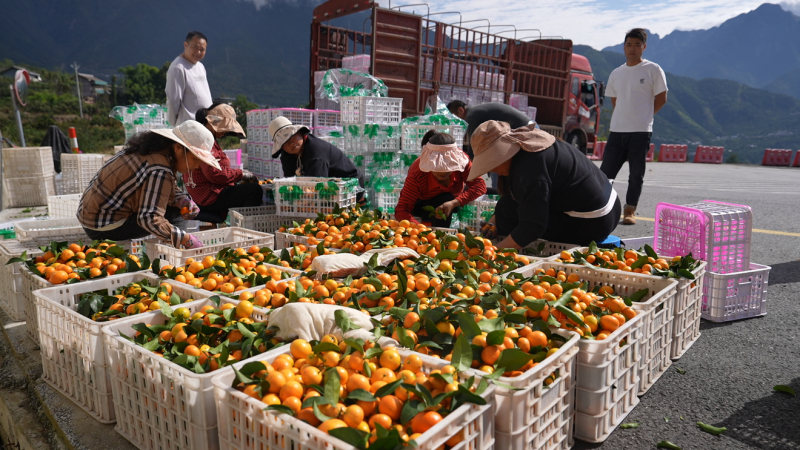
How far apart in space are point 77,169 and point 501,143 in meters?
8.06

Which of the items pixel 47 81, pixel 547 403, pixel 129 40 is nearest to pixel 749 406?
pixel 547 403

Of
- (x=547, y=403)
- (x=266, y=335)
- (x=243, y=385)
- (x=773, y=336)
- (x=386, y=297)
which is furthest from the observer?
(x=773, y=336)

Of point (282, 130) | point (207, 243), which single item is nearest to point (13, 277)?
point (207, 243)

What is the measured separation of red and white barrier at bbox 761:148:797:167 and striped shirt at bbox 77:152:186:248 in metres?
29.5

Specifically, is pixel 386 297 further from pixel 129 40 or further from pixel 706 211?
pixel 129 40

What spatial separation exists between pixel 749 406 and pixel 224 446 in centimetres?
251

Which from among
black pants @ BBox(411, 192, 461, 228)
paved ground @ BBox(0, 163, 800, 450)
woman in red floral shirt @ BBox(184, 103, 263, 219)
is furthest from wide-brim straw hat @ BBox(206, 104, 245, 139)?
paved ground @ BBox(0, 163, 800, 450)

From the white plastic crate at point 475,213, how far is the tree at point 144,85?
53852 millimetres

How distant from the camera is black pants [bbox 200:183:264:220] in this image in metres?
5.57

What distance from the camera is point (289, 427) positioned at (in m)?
1.40

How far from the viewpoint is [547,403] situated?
5.91 feet

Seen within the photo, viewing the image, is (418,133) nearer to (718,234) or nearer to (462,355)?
(718,234)

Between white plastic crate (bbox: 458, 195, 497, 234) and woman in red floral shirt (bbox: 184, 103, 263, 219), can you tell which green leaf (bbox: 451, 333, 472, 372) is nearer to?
white plastic crate (bbox: 458, 195, 497, 234)

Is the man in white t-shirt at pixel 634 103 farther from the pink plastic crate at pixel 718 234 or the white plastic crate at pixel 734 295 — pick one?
the white plastic crate at pixel 734 295
